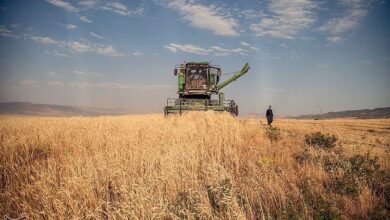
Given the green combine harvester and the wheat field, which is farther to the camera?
the green combine harvester

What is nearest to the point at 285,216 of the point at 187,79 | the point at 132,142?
the point at 132,142

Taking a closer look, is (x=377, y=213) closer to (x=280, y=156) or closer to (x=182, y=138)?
(x=280, y=156)

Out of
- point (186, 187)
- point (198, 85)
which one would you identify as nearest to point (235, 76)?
point (198, 85)

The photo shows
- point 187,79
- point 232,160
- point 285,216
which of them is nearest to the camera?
point 285,216

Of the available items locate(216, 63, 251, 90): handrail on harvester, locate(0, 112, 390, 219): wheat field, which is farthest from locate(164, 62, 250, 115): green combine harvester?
locate(0, 112, 390, 219): wheat field

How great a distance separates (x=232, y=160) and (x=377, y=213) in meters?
3.37

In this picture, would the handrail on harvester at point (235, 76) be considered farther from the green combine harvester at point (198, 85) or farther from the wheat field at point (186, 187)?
the wheat field at point (186, 187)

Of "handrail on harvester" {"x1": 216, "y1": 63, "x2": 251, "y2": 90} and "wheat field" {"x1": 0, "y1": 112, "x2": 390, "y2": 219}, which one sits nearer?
"wheat field" {"x1": 0, "y1": 112, "x2": 390, "y2": 219}

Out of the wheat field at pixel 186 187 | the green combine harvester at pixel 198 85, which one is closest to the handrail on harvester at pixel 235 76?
A: the green combine harvester at pixel 198 85

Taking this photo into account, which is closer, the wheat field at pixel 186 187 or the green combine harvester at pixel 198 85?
the wheat field at pixel 186 187

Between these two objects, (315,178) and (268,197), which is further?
(315,178)

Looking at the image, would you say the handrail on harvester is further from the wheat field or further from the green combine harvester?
the wheat field

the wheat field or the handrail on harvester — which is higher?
the handrail on harvester

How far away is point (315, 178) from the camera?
222 inches
